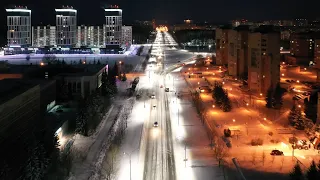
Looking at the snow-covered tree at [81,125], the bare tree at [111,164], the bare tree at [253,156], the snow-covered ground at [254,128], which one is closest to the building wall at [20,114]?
the snow-covered tree at [81,125]

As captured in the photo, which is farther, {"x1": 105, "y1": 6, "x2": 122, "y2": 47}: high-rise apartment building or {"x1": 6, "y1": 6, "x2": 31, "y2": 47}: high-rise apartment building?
{"x1": 105, "y1": 6, "x2": 122, "y2": 47}: high-rise apartment building

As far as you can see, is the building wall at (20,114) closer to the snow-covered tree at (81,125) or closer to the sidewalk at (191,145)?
the snow-covered tree at (81,125)

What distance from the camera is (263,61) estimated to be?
1184cm

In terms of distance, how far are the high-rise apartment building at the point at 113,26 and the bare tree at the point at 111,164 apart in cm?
2170

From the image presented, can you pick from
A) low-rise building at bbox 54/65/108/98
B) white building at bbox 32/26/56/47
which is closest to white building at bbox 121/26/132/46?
white building at bbox 32/26/56/47

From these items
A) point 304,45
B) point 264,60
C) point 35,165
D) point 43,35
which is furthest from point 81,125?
point 43,35

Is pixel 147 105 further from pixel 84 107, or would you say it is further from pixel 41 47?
pixel 41 47

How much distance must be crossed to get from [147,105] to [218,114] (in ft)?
7.09

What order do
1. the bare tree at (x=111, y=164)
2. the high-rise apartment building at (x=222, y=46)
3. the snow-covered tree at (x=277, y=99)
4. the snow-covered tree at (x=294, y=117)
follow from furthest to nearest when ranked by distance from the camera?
the high-rise apartment building at (x=222, y=46) < the snow-covered tree at (x=277, y=99) < the snow-covered tree at (x=294, y=117) < the bare tree at (x=111, y=164)

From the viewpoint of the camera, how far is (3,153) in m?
5.25

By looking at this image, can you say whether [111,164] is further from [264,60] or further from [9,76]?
[264,60]

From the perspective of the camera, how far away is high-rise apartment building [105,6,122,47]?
27797mm

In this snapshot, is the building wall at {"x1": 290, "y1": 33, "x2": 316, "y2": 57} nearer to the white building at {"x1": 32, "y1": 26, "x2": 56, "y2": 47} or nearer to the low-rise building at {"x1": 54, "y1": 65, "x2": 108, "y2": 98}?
the low-rise building at {"x1": 54, "y1": 65, "x2": 108, "y2": 98}

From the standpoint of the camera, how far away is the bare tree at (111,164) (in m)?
5.45
